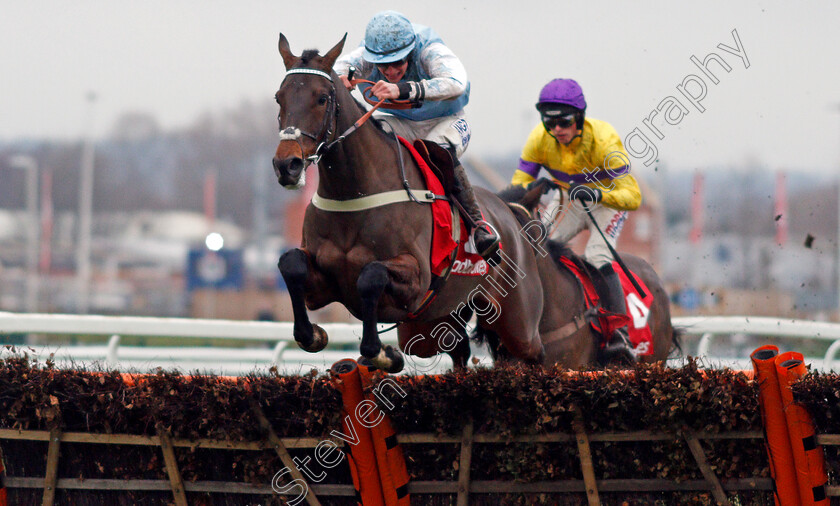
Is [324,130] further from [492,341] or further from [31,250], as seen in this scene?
[31,250]

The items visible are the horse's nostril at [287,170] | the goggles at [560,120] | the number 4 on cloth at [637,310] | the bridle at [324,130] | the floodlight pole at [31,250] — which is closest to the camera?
the horse's nostril at [287,170]

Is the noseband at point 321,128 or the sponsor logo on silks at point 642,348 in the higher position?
the noseband at point 321,128

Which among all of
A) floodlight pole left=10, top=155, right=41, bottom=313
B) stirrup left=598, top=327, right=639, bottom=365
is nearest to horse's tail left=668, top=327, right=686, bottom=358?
stirrup left=598, top=327, right=639, bottom=365

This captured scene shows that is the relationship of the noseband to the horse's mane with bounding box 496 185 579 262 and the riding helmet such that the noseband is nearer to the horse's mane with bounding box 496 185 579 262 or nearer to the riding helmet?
the horse's mane with bounding box 496 185 579 262

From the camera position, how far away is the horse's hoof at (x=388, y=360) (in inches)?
150

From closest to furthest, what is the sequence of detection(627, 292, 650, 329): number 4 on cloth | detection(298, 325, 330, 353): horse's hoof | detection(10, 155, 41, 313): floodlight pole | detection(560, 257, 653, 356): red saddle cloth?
1. detection(298, 325, 330, 353): horse's hoof
2. detection(560, 257, 653, 356): red saddle cloth
3. detection(627, 292, 650, 329): number 4 on cloth
4. detection(10, 155, 41, 313): floodlight pole

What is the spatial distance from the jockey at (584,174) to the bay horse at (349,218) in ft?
5.17

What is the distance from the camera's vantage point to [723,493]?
352cm

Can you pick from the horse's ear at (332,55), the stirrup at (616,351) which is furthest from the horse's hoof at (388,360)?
the stirrup at (616,351)

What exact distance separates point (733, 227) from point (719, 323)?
2653 centimetres

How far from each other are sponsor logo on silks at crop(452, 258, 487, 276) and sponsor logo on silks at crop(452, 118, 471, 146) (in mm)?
664

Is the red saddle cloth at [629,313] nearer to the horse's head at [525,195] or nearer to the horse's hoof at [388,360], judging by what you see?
the horse's head at [525,195]

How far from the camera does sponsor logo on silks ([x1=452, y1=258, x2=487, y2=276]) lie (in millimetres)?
4469

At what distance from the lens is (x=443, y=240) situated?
426 cm
